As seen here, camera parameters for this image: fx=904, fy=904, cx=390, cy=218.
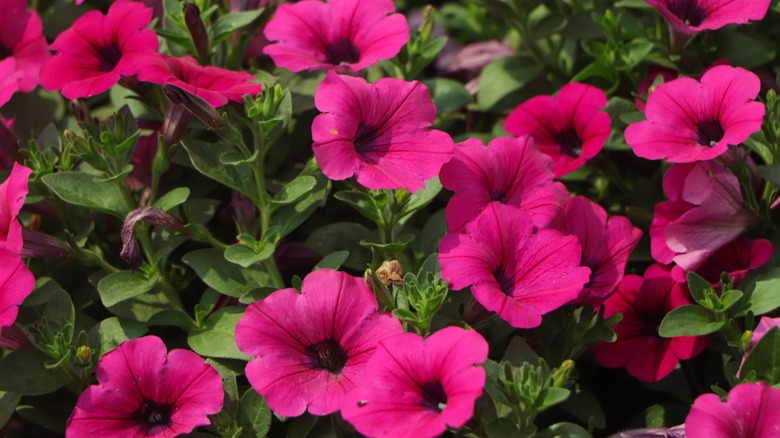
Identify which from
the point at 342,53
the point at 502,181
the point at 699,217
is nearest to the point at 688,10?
the point at 699,217

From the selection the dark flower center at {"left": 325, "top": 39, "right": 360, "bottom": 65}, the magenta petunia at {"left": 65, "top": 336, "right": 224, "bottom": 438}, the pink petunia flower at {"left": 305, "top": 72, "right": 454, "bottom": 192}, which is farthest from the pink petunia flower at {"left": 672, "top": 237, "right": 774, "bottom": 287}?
the magenta petunia at {"left": 65, "top": 336, "right": 224, "bottom": 438}

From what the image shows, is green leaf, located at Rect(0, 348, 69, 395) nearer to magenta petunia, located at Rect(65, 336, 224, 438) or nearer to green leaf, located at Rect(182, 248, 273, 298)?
magenta petunia, located at Rect(65, 336, 224, 438)

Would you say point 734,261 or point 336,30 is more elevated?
point 336,30

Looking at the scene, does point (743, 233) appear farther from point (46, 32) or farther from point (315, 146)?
point (46, 32)

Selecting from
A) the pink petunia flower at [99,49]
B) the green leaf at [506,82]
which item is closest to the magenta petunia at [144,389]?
the pink petunia flower at [99,49]

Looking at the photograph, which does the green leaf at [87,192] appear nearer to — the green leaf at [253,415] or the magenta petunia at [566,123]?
the green leaf at [253,415]

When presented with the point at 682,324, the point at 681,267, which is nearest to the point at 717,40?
the point at 681,267

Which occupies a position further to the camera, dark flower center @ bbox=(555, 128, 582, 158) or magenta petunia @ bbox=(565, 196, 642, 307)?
dark flower center @ bbox=(555, 128, 582, 158)

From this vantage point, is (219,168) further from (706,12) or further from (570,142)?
(706,12)
